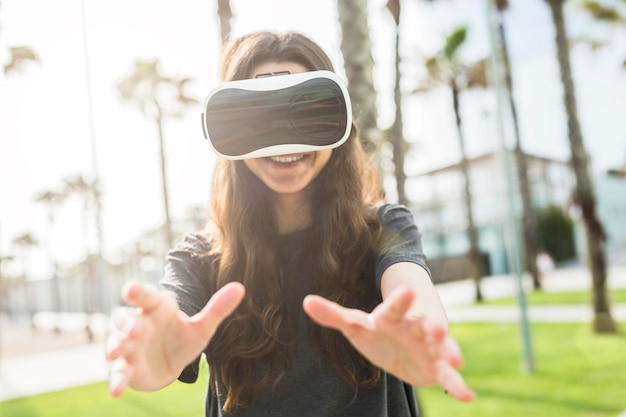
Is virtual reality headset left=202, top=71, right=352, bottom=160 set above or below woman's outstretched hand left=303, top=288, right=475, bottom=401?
above

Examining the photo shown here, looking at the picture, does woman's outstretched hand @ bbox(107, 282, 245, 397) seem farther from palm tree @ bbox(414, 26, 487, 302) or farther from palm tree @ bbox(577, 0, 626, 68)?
palm tree @ bbox(414, 26, 487, 302)

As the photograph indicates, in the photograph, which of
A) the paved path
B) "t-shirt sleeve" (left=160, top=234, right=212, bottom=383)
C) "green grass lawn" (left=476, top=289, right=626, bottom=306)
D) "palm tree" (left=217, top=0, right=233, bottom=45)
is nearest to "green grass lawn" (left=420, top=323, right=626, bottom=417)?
the paved path

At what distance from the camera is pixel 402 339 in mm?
946

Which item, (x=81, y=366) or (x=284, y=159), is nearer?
(x=284, y=159)

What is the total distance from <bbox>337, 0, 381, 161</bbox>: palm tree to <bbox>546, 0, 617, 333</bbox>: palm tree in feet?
23.0

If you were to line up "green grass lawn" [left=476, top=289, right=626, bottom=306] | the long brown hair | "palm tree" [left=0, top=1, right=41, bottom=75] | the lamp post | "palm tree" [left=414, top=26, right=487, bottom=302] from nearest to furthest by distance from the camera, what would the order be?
the long brown hair < "palm tree" [left=0, top=1, right=41, bottom=75] < the lamp post < "green grass lawn" [left=476, top=289, right=626, bottom=306] < "palm tree" [left=414, top=26, right=487, bottom=302]

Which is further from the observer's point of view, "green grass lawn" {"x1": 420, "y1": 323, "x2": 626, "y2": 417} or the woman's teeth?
"green grass lawn" {"x1": 420, "y1": 323, "x2": 626, "y2": 417}

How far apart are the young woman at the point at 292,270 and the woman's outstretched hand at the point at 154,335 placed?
0.16 meters

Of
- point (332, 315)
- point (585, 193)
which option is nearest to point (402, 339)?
point (332, 315)

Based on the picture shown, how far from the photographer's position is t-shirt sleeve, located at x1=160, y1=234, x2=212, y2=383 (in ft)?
4.47

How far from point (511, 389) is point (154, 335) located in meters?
7.62

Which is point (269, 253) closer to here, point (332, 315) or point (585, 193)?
point (332, 315)

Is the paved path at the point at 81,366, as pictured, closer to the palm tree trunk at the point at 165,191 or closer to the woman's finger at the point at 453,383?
the palm tree trunk at the point at 165,191

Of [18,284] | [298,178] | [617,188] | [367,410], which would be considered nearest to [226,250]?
[298,178]
